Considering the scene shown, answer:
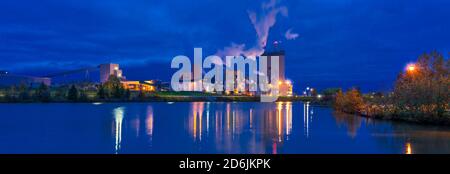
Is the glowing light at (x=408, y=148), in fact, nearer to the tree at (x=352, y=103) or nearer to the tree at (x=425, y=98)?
the tree at (x=425, y=98)

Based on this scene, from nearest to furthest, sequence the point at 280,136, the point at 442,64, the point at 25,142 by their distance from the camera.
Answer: the point at 25,142, the point at 280,136, the point at 442,64

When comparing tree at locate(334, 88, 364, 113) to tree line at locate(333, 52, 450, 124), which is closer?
tree line at locate(333, 52, 450, 124)

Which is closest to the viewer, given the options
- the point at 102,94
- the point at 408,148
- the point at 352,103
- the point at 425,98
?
the point at 408,148

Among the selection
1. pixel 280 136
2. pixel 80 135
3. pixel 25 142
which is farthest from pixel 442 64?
pixel 25 142

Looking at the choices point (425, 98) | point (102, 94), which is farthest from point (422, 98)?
point (102, 94)

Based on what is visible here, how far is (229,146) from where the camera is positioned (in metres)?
24.8

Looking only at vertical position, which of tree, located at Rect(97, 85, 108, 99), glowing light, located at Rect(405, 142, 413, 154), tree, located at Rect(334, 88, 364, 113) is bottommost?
glowing light, located at Rect(405, 142, 413, 154)

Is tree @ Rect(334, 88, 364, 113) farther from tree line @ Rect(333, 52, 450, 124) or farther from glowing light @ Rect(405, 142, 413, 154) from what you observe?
glowing light @ Rect(405, 142, 413, 154)

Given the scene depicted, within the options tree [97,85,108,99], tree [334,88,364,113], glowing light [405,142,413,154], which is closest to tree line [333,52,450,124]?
tree [334,88,364,113]

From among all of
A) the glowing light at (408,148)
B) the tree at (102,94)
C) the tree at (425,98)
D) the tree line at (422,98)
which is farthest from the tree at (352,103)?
the tree at (102,94)

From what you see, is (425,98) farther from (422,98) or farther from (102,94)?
(102,94)
